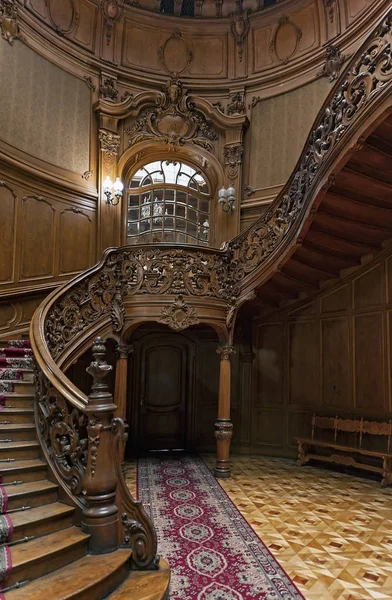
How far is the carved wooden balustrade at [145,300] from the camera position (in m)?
2.53

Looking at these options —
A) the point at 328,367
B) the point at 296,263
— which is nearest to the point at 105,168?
the point at 296,263

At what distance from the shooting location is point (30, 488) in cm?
273

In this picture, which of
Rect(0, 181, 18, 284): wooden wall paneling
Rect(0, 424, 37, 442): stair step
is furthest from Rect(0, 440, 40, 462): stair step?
Rect(0, 181, 18, 284): wooden wall paneling

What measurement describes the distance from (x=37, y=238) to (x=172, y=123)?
347 centimetres

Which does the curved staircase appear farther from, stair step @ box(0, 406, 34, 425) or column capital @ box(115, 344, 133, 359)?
column capital @ box(115, 344, 133, 359)

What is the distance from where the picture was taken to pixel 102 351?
271cm

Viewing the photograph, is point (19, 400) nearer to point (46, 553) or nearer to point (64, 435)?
point (64, 435)

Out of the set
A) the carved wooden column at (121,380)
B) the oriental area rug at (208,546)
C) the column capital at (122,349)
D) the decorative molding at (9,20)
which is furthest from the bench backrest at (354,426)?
the decorative molding at (9,20)

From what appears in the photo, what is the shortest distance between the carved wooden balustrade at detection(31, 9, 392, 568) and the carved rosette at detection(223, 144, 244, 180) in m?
2.52

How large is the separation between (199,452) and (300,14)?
8190 millimetres

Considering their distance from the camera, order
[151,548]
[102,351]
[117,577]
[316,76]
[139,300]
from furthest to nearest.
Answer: [316,76] < [139,300] < [102,351] < [151,548] < [117,577]

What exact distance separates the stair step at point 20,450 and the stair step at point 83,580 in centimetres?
98

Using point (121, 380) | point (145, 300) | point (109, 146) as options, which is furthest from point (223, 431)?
point (109, 146)

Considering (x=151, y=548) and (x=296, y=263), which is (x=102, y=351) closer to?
(x=151, y=548)
